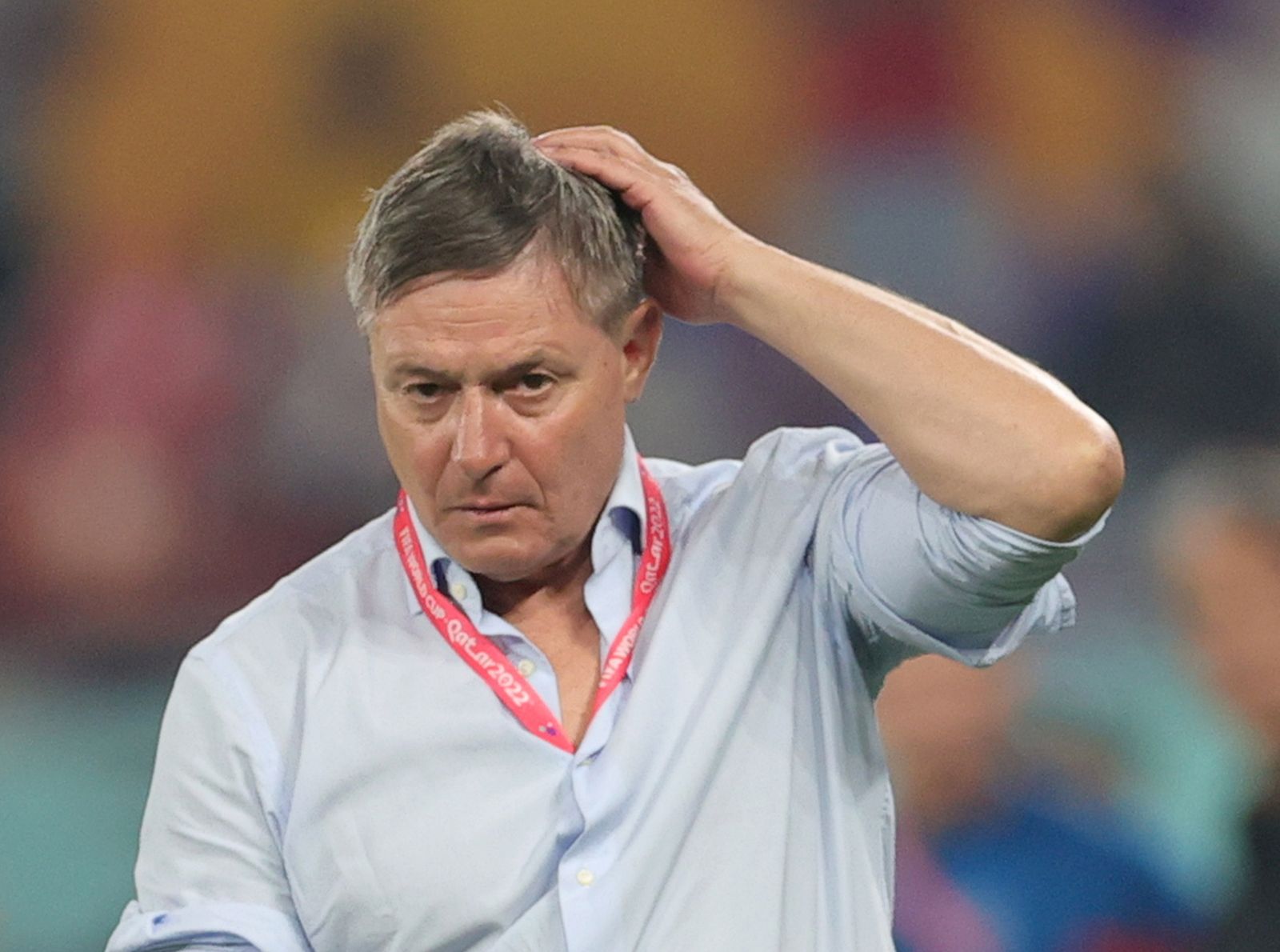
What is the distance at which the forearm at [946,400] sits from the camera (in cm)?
145

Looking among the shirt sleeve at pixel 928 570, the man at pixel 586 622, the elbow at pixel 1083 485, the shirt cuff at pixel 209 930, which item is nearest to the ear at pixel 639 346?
the man at pixel 586 622

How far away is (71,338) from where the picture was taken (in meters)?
3.00

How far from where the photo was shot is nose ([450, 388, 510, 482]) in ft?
5.11

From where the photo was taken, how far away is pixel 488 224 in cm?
159

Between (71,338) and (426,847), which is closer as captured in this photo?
(426,847)

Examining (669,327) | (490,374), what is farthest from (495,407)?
(669,327)

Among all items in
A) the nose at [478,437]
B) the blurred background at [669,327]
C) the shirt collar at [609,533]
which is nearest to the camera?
the nose at [478,437]

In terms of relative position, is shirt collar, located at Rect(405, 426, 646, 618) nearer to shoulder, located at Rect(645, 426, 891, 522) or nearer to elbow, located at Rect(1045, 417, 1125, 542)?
shoulder, located at Rect(645, 426, 891, 522)

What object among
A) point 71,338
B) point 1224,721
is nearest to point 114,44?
point 71,338

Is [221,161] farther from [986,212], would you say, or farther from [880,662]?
[880,662]

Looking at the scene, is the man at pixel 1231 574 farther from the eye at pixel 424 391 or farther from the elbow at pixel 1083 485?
the eye at pixel 424 391

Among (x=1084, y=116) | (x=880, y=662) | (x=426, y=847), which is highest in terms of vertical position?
(x=1084, y=116)

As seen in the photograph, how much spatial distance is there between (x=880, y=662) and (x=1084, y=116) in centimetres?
176

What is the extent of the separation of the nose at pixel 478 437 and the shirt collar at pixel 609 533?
5.2 inches
